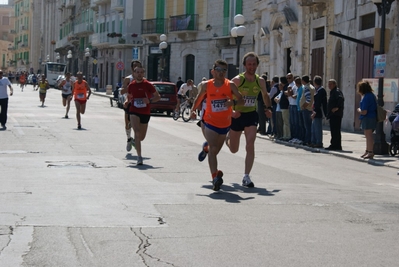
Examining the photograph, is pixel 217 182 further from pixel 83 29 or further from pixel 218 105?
pixel 83 29

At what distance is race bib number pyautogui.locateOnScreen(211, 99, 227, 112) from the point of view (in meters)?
11.5

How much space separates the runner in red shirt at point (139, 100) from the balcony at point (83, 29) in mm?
70030

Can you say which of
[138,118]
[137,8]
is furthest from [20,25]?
[138,118]

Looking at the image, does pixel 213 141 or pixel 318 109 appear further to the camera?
pixel 318 109

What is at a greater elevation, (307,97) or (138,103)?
(307,97)

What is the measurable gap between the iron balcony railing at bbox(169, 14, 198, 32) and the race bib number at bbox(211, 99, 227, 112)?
41.8 m

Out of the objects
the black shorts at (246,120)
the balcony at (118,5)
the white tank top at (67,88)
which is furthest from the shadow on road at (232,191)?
the balcony at (118,5)

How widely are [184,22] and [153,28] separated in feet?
19.5

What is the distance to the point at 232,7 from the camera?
47406mm

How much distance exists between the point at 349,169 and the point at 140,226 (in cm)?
836

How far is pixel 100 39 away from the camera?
76500mm

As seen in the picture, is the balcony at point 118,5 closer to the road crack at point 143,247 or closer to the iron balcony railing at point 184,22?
the iron balcony railing at point 184,22

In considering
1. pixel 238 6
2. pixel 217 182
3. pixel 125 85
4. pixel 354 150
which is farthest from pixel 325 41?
pixel 217 182

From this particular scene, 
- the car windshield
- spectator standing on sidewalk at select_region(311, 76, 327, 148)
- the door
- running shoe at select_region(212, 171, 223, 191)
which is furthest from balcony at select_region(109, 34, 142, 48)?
running shoe at select_region(212, 171, 223, 191)
